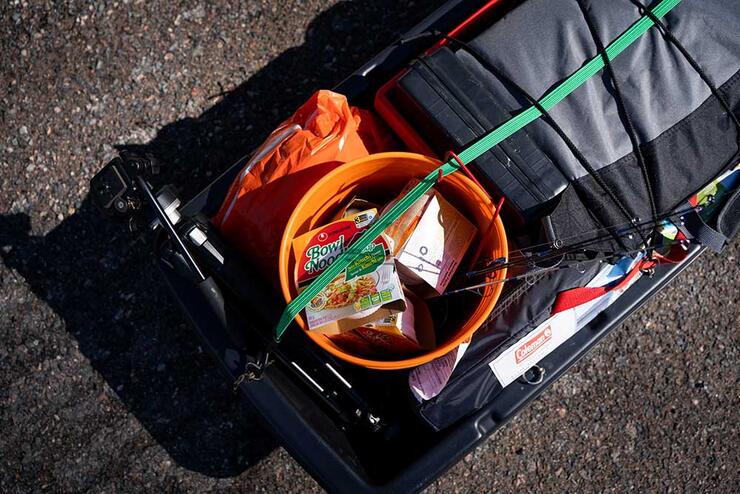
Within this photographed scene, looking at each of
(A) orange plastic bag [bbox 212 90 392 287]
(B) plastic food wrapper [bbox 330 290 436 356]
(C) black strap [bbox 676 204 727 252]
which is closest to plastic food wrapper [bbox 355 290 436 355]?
(B) plastic food wrapper [bbox 330 290 436 356]

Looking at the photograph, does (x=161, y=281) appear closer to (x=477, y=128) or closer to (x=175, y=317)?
(x=175, y=317)

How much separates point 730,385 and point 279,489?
121cm

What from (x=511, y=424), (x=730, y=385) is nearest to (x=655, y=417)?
(x=730, y=385)

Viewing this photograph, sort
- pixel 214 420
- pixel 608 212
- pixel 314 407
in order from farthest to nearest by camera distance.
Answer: pixel 214 420
pixel 314 407
pixel 608 212

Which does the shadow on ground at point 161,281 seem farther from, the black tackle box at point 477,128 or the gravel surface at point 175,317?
the black tackle box at point 477,128

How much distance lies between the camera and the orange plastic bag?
115 cm

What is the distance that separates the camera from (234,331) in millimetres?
1153

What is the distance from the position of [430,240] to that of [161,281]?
846 mm

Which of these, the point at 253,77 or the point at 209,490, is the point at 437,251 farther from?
the point at 209,490

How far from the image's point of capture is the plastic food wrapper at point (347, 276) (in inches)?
41.3

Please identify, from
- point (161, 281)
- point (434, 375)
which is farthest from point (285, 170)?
point (161, 281)

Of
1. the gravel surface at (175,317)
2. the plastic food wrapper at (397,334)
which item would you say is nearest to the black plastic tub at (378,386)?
the plastic food wrapper at (397,334)

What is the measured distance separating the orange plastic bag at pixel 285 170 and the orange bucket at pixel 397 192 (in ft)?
0.16

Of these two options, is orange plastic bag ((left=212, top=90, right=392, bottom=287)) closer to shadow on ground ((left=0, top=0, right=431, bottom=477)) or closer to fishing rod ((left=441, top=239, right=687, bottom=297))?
fishing rod ((left=441, top=239, right=687, bottom=297))
